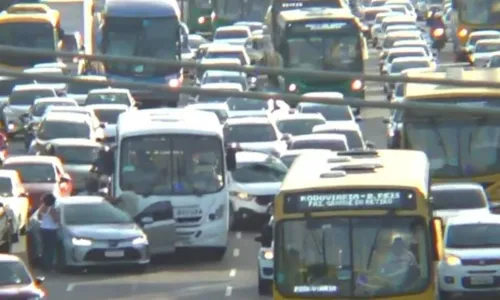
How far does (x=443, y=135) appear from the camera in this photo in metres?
33.6

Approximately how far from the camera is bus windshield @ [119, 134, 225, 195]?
34.1 meters

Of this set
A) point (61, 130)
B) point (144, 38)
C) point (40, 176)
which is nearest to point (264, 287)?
point (40, 176)

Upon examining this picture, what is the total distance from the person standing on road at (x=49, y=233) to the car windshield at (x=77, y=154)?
31.9 feet

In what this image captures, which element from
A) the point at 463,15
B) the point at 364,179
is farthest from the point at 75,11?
the point at 364,179

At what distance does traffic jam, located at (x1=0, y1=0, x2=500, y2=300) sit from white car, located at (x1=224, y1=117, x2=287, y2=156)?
1.8 inches

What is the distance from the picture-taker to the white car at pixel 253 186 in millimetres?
38438

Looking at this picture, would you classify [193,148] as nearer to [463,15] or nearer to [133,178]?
[133,178]

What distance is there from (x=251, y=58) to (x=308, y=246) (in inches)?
1896

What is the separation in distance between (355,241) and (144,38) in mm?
37026

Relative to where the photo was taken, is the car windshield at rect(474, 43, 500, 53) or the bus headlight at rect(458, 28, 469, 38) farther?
the bus headlight at rect(458, 28, 469, 38)

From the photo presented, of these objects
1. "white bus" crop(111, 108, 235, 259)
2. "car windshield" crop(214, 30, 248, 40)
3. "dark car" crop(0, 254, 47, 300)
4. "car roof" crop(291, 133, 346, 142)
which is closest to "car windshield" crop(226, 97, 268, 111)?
"car roof" crop(291, 133, 346, 142)

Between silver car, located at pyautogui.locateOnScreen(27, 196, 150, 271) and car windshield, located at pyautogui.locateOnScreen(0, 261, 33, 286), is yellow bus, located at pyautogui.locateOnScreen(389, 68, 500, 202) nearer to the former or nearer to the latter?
silver car, located at pyautogui.locateOnScreen(27, 196, 150, 271)

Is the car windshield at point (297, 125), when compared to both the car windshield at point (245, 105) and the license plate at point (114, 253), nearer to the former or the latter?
the car windshield at point (245, 105)

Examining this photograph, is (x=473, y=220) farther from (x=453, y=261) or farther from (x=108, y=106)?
(x=108, y=106)
